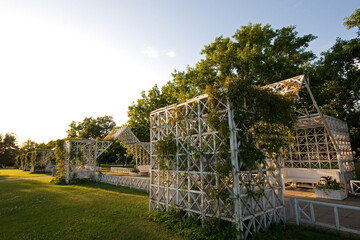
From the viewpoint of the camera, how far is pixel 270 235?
5.49 metres

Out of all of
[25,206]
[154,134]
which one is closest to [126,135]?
[25,206]

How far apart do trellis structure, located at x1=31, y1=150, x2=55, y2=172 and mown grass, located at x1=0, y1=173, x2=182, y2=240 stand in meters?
22.9

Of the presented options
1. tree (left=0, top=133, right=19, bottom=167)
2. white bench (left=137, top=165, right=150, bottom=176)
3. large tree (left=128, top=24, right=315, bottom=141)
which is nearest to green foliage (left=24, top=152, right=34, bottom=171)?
white bench (left=137, top=165, right=150, bottom=176)

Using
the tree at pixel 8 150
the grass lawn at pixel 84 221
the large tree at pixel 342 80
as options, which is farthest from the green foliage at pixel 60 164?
the tree at pixel 8 150

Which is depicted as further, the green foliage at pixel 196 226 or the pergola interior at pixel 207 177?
Answer: the pergola interior at pixel 207 177

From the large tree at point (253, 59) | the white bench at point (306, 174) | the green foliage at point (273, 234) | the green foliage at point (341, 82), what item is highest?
the large tree at point (253, 59)

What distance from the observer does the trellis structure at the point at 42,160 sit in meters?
30.5

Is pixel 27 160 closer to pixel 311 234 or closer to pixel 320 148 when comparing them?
pixel 311 234

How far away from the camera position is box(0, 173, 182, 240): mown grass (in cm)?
614

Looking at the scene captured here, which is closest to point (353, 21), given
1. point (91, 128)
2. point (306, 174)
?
point (306, 174)

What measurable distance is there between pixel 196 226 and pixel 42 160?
113 ft

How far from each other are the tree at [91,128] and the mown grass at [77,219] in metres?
34.5

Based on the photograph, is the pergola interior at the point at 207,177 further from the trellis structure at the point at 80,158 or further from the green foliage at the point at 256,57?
the trellis structure at the point at 80,158

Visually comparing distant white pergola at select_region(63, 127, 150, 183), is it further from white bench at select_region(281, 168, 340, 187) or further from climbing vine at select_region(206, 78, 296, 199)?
white bench at select_region(281, 168, 340, 187)
